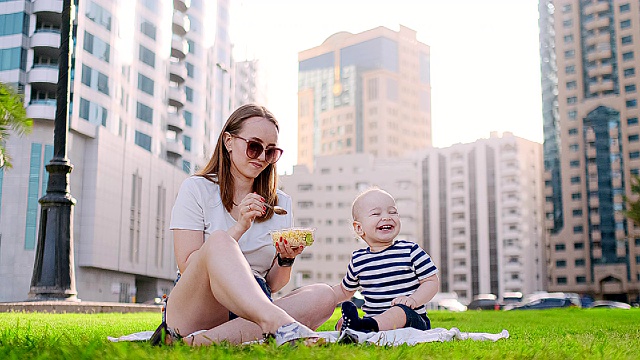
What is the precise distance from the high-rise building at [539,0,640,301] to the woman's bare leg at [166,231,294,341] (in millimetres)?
81050

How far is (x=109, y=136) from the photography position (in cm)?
4656

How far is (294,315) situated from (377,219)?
1.29 metres

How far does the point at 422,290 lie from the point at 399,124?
133 m

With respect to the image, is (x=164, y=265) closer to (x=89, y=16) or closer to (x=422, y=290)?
(x=89, y=16)

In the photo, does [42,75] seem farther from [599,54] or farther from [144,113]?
[599,54]

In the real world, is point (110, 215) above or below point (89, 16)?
below

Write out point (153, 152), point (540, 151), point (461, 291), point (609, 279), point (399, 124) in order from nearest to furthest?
point (153, 152) < point (609, 279) < point (461, 291) < point (540, 151) < point (399, 124)

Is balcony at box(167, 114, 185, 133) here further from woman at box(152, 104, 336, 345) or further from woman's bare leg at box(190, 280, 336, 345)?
woman's bare leg at box(190, 280, 336, 345)

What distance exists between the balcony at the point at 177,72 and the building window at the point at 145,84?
15.4ft

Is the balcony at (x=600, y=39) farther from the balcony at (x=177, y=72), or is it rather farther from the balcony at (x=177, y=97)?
the balcony at (x=177, y=97)

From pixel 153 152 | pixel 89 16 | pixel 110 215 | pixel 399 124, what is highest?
pixel 399 124

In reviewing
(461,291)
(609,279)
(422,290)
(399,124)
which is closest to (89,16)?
(422,290)

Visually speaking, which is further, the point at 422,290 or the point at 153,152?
the point at 153,152

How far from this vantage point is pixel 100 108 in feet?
149
